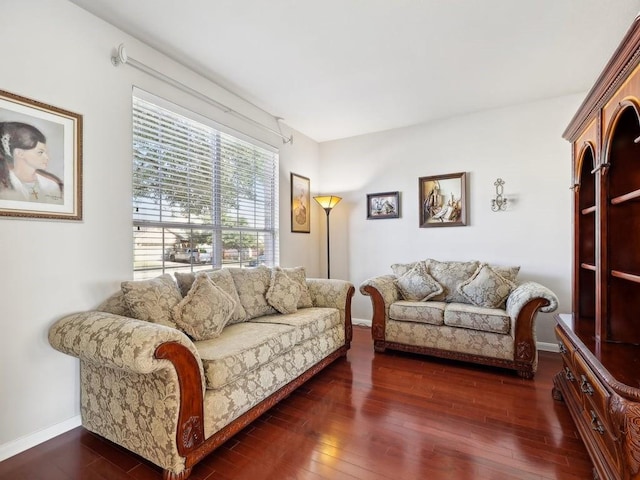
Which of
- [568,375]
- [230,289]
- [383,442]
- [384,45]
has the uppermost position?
[384,45]

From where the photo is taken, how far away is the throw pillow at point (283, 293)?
2912 mm

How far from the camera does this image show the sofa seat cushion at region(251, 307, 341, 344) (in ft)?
8.46

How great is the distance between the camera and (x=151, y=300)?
209 centimetres

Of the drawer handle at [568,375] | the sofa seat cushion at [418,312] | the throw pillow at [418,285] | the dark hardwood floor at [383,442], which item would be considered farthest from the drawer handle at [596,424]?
the throw pillow at [418,285]

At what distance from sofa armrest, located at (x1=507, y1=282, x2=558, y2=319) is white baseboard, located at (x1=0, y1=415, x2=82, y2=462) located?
3.34m

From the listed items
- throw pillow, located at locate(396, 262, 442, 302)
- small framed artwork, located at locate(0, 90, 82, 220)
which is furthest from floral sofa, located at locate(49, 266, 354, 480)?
throw pillow, located at locate(396, 262, 442, 302)

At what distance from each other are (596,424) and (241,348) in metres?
1.85

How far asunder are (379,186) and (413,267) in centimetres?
128

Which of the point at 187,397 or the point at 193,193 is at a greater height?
the point at 193,193

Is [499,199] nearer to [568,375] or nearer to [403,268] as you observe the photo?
[403,268]

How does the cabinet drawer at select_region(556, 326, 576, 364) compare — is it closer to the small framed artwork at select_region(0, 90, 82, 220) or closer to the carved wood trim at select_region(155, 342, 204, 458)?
the carved wood trim at select_region(155, 342, 204, 458)

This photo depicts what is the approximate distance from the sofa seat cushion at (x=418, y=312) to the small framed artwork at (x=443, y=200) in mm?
1082

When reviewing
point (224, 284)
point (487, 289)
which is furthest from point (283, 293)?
point (487, 289)

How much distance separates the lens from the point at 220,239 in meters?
3.21
